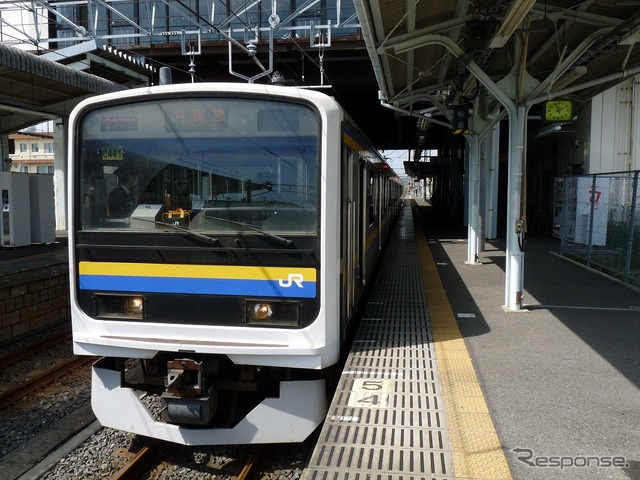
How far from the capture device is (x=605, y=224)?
11352mm

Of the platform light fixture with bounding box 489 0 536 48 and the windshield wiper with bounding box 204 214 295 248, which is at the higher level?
the platform light fixture with bounding box 489 0 536 48

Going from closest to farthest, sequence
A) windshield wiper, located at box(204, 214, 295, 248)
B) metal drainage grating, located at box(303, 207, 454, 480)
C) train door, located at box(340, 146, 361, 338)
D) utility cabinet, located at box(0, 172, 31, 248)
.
→ 1. metal drainage grating, located at box(303, 207, 454, 480)
2. windshield wiper, located at box(204, 214, 295, 248)
3. train door, located at box(340, 146, 361, 338)
4. utility cabinet, located at box(0, 172, 31, 248)

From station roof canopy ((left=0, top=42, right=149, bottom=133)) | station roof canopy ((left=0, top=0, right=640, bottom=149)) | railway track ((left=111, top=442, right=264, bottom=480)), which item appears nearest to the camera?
railway track ((left=111, top=442, right=264, bottom=480))

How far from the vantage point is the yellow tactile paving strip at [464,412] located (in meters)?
3.14

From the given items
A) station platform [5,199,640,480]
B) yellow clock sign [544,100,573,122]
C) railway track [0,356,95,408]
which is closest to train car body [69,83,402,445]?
station platform [5,199,640,480]

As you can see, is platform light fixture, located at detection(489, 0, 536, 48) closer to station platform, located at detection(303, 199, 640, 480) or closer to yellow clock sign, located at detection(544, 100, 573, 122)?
yellow clock sign, located at detection(544, 100, 573, 122)

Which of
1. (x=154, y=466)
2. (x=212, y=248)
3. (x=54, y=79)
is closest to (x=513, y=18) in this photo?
(x=212, y=248)

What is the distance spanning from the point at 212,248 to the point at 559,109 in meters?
5.97

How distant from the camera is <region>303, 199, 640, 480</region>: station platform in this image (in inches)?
127

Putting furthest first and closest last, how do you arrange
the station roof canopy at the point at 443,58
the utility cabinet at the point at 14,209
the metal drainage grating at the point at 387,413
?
Answer: 1. the utility cabinet at the point at 14,209
2. the station roof canopy at the point at 443,58
3. the metal drainage grating at the point at 387,413

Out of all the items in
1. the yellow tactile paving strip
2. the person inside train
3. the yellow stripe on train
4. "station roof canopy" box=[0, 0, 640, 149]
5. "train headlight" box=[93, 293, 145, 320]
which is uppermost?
"station roof canopy" box=[0, 0, 640, 149]

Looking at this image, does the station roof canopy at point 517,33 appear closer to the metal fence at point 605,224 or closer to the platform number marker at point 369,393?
the metal fence at point 605,224

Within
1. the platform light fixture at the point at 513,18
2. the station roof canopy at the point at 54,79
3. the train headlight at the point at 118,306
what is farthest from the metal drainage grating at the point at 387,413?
the station roof canopy at the point at 54,79

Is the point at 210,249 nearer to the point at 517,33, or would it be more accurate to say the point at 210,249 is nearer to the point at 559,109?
the point at 517,33
